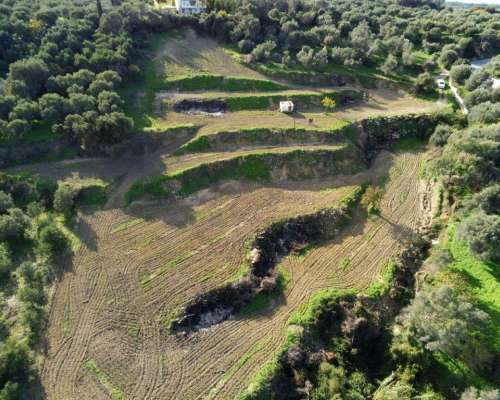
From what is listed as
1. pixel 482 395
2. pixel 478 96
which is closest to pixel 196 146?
pixel 482 395

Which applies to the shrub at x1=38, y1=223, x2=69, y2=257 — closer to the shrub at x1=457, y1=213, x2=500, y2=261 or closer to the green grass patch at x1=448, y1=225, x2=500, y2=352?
the green grass patch at x1=448, y1=225, x2=500, y2=352

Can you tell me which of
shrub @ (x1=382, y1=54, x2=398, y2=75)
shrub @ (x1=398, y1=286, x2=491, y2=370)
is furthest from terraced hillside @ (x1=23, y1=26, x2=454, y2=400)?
shrub @ (x1=382, y1=54, x2=398, y2=75)

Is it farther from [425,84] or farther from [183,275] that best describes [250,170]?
[425,84]

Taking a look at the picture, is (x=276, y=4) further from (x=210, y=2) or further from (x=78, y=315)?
(x=78, y=315)

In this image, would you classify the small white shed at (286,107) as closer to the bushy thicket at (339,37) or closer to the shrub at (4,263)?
the bushy thicket at (339,37)

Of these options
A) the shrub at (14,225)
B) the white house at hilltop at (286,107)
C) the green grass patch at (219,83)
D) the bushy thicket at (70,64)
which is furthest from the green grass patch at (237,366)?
the green grass patch at (219,83)

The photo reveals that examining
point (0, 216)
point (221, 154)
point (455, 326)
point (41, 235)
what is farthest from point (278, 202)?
point (0, 216)
